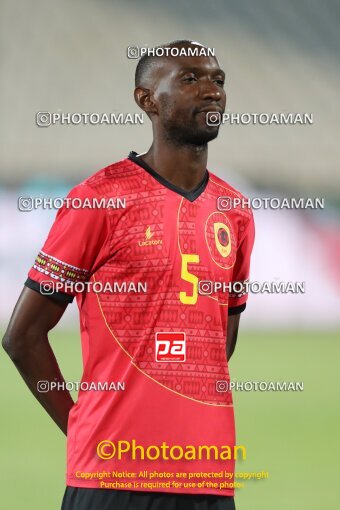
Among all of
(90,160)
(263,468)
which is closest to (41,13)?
(90,160)

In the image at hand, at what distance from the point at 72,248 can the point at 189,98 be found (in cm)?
43

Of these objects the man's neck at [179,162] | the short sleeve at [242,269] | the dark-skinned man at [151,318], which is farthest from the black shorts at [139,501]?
the man's neck at [179,162]

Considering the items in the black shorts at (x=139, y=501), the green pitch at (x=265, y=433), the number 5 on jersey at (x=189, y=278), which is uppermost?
the green pitch at (x=265, y=433)

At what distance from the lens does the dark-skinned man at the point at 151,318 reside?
223cm

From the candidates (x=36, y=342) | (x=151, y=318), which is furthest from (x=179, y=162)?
(x=36, y=342)

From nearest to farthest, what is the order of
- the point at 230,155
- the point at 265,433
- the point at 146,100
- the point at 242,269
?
the point at 146,100
the point at 242,269
the point at 265,433
the point at 230,155

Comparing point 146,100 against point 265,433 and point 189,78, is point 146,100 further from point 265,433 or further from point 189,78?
point 265,433

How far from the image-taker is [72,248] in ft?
7.48

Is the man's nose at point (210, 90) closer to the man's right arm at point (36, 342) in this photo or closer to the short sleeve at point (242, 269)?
the short sleeve at point (242, 269)

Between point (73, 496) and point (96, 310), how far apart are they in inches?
15.7

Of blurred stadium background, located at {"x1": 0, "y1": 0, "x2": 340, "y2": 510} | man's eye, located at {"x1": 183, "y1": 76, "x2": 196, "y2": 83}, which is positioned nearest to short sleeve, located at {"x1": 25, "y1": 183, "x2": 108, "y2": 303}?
man's eye, located at {"x1": 183, "y1": 76, "x2": 196, "y2": 83}

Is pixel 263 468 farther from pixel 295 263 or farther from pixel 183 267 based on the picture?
pixel 183 267

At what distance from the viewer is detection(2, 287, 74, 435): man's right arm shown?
7.65 ft

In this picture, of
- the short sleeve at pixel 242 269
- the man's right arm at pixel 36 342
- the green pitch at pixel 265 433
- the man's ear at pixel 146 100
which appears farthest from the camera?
the green pitch at pixel 265 433
